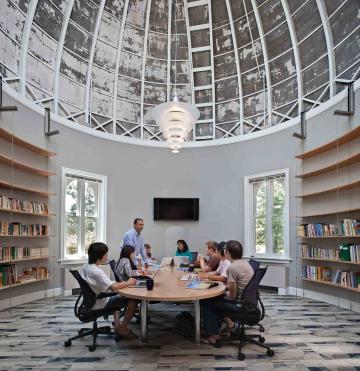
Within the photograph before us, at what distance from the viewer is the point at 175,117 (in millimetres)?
4938

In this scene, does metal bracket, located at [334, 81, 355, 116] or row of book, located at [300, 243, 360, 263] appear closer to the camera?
row of book, located at [300, 243, 360, 263]

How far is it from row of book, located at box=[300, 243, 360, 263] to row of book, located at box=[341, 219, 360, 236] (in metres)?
0.19

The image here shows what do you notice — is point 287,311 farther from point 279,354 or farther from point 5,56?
point 5,56

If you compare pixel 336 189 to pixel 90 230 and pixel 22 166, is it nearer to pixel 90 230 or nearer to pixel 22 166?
pixel 90 230

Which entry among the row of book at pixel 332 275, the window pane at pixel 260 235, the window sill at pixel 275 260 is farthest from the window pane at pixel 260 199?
the row of book at pixel 332 275

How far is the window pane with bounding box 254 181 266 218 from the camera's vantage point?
8.06 meters

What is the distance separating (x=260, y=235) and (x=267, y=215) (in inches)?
19.9

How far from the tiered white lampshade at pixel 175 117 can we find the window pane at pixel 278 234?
140 inches

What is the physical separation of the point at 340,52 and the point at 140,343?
595 cm

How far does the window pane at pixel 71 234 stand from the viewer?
744 cm

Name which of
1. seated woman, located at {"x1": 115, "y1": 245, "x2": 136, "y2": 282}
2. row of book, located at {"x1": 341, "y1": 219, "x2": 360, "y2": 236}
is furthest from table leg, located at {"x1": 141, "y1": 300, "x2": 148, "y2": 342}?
row of book, located at {"x1": 341, "y1": 219, "x2": 360, "y2": 236}

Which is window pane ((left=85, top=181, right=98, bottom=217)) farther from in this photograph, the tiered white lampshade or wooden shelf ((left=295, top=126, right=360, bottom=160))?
wooden shelf ((left=295, top=126, right=360, bottom=160))

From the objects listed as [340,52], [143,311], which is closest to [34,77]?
[143,311]

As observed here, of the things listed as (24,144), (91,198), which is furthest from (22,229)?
(91,198)
